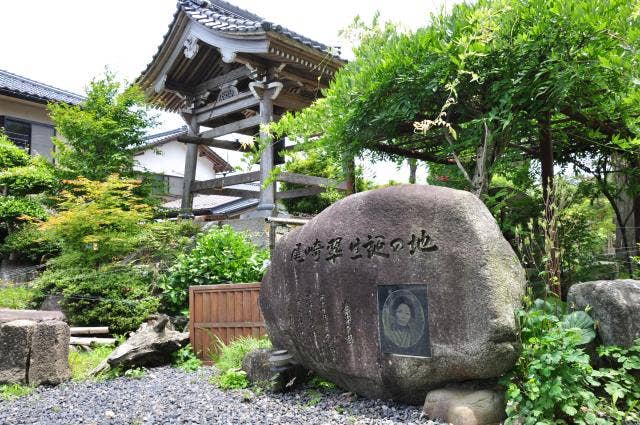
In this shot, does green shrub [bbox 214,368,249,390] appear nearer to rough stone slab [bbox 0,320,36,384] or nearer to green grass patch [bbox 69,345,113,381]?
green grass patch [bbox 69,345,113,381]

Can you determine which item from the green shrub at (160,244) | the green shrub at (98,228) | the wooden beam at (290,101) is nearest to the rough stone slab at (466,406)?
the green shrub at (160,244)

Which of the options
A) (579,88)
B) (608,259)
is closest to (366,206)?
(579,88)

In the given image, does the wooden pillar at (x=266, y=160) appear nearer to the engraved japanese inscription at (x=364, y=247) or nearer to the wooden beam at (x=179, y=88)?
the wooden beam at (x=179, y=88)

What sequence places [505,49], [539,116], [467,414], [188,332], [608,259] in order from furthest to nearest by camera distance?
[188,332], [608,259], [539,116], [505,49], [467,414]

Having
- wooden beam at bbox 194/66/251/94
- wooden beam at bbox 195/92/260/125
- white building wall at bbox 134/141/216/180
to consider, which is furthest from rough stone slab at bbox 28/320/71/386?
white building wall at bbox 134/141/216/180

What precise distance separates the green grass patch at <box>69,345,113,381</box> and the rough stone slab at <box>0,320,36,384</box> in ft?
2.05

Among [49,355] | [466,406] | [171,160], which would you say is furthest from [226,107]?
[171,160]

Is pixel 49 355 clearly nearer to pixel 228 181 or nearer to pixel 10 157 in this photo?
pixel 228 181

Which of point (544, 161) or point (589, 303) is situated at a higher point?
point (544, 161)

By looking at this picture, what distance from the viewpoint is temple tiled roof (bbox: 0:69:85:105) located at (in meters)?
16.3

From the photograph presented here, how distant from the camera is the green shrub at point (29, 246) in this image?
12008 millimetres

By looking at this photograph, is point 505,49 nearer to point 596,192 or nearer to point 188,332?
point 596,192

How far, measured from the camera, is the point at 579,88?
4004mm

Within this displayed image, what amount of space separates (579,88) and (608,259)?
2.53 meters
